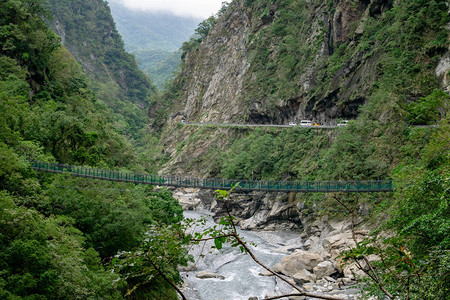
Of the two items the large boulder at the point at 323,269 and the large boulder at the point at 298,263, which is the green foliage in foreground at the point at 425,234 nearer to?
the large boulder at the point at 323,269

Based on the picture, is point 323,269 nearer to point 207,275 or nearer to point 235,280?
point 235,280

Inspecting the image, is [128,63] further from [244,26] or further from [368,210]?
[368,210]

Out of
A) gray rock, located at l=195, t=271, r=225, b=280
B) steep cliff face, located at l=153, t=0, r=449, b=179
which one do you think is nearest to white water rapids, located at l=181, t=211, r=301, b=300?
gray rock, located at l=195, t=271, r=225, b=280

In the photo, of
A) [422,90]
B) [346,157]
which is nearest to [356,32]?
[422,90]

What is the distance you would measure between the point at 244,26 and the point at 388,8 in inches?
1109

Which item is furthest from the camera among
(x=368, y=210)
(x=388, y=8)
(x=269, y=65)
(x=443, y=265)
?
(x=269, y=65)

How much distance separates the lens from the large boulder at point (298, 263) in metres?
20.3

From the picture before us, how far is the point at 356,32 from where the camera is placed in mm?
34219

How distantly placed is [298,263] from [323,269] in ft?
4.86

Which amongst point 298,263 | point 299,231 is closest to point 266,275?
point 298,263

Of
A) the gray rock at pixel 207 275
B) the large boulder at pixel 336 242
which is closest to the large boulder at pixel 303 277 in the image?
the large boulder at pixel 336 242

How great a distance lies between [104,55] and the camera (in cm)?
9069

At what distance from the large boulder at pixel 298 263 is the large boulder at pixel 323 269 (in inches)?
25.4

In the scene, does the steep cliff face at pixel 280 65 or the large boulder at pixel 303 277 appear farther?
the steep cliff face at pixel 280 65
